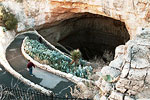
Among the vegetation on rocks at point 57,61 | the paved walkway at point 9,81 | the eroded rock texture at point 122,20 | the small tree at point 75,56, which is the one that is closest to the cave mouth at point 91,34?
the eroded rock texture at point 122,20

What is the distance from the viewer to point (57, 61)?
1180 cm

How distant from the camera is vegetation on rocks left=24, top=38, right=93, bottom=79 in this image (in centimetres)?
1026

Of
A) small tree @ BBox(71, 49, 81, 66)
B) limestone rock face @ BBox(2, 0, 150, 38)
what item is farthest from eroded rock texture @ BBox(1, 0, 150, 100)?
small tree @ BBox(71, 49, 81, 66)

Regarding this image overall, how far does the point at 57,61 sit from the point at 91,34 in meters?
11.0

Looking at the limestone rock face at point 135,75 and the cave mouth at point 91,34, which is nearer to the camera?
the limestone rock face at point 135,75

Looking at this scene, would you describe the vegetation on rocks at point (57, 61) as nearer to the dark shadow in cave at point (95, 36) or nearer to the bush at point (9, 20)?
the bush at point (9, 20)

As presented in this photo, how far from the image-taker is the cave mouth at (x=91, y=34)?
66.9 feet

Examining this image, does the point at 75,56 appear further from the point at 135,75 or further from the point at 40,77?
the point at 135,75

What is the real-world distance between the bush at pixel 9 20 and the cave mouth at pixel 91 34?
5.01m

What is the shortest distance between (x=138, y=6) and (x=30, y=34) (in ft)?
30.2

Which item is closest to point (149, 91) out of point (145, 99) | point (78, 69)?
point (145, 99)

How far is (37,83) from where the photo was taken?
947 centimetres

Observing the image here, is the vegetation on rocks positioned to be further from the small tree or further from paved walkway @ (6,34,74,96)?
paved walkway @ (6,34,74,96)

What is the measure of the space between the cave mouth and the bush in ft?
16.4
